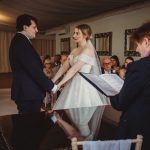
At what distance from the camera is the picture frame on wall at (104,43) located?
5848mm

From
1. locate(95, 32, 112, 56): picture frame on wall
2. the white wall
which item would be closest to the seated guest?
the white wall

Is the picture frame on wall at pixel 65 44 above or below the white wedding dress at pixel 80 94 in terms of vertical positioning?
above

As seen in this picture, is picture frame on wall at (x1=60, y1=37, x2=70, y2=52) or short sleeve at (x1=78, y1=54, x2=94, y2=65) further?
picture frame on wall at (x1=60, y1=37, x2=70, y2=52)

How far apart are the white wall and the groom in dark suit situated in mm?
2890

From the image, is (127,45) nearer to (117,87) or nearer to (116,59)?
(116,59)

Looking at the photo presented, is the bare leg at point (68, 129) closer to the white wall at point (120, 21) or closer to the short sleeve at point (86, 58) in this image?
the short sleeve at point (86, 58)

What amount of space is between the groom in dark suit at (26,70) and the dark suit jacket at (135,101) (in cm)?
98

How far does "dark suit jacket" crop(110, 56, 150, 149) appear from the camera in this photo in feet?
3.99

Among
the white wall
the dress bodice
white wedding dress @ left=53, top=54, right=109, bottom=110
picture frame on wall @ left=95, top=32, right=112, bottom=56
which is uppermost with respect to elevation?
the white wall

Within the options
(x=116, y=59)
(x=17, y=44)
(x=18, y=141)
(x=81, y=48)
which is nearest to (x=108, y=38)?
(x=116, y=59)

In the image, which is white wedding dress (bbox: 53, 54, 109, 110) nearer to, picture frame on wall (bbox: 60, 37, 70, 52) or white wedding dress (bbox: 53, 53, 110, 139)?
white wedding dress (bbox: 53, 53, 110, 139)

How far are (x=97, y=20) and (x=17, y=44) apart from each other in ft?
14.7

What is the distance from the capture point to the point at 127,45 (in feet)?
17.2

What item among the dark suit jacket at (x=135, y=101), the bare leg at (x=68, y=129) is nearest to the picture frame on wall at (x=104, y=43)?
the bare leg at (x=68, y=129)
